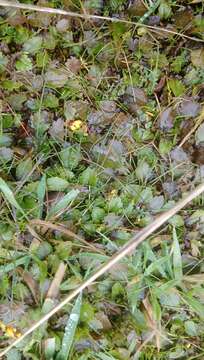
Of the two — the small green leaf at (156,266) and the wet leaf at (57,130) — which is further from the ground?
the wet leaf at (57,130)

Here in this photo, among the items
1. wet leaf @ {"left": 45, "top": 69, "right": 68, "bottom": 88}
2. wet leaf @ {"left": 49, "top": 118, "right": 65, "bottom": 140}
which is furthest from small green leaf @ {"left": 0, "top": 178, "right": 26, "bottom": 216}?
wet leaf @ {"left": 45, "top": 69, "right": 68, "bottom": 88}

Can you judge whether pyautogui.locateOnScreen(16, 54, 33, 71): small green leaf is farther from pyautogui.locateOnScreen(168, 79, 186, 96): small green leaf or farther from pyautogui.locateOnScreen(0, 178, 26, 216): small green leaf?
pyautogui.locateOnScreen(168, 79, 186, 96): small green leaf

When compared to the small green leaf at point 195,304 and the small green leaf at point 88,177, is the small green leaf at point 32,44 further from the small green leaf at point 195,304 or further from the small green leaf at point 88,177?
the small green leaf at point 195,304

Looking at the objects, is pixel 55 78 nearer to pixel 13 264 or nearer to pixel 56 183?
pixel 56 183

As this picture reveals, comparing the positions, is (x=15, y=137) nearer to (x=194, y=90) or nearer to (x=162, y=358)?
(x=194, y=90)

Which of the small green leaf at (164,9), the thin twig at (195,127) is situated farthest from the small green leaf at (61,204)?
the small green leaf at (164,9)

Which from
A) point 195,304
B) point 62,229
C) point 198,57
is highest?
point 198,57

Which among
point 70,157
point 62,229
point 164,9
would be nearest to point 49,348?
point 62,229

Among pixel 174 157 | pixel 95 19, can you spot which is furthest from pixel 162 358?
pixel 95 19
